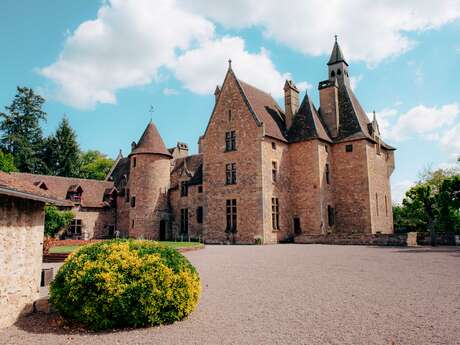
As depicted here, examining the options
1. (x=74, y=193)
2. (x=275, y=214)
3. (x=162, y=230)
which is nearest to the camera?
A: (x=275, y=214)

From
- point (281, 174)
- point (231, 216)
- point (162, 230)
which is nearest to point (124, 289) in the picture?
point (231, 216)

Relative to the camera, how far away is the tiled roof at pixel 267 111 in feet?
96.5

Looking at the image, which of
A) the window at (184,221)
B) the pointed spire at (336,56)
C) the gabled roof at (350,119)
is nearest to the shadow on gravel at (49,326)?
the window at (184,221)

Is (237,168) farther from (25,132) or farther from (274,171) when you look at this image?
(25,132)

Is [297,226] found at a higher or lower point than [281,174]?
lower

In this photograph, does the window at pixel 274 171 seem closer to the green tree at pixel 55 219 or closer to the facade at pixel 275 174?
the facade at pixel 275 174

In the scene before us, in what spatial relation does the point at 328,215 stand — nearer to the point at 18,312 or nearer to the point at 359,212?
the point at 359,212

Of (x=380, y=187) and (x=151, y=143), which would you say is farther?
(x=151, y=143)

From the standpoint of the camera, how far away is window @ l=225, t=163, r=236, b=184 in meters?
29.6

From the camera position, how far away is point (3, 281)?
6695 millimetres

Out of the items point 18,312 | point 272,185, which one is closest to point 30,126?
point 272,185

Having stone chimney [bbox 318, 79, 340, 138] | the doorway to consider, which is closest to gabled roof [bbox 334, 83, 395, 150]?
stone chimney [bbox 318, 79, 340, 138]

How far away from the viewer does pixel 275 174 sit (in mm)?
29016

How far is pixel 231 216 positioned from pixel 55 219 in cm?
1707
